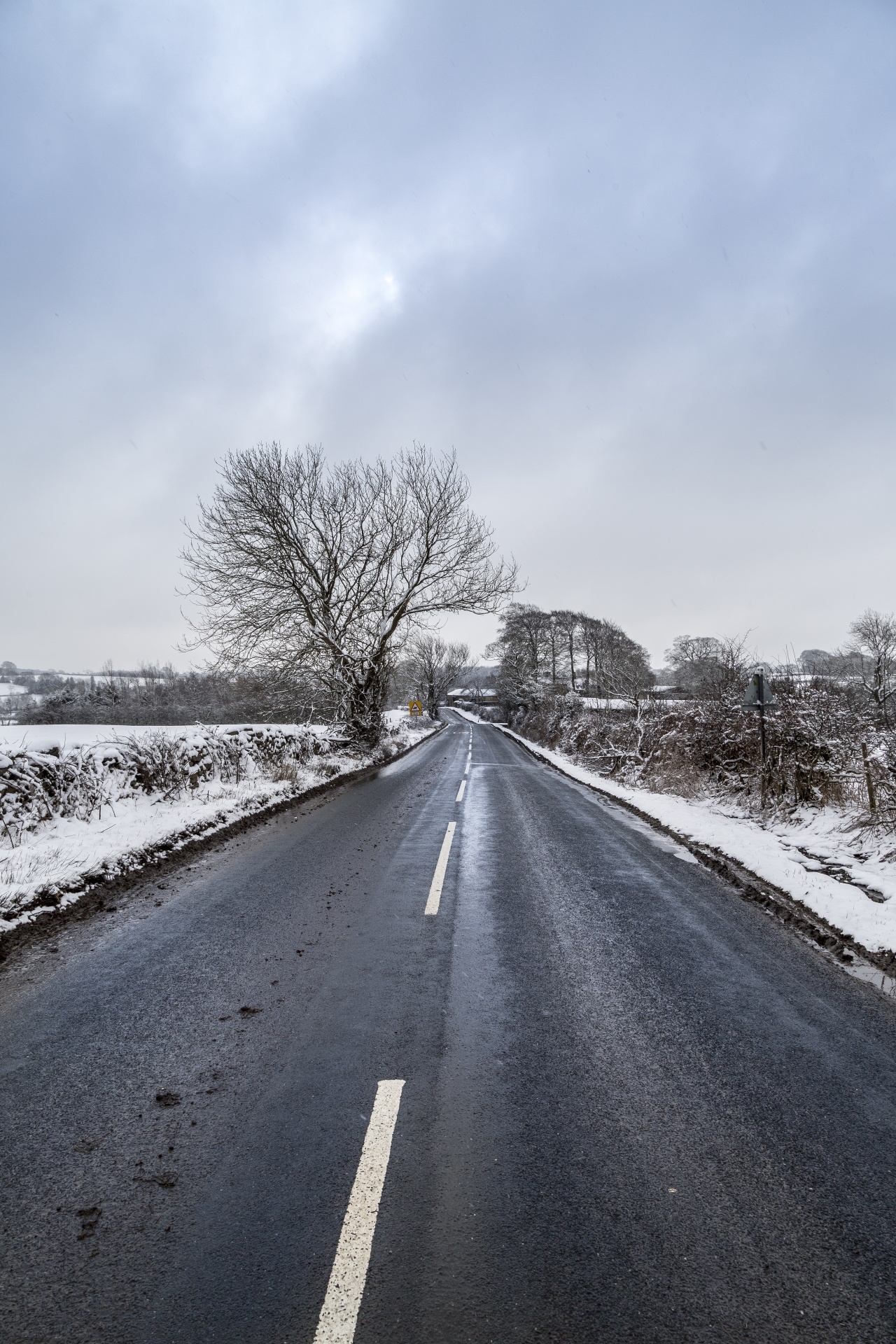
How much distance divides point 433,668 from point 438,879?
227 ft

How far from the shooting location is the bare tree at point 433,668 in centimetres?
7112

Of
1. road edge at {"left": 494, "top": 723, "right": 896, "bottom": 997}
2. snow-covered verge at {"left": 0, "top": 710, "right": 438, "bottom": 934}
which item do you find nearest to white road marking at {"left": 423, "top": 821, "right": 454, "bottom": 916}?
road edge at {"left": 494, "top": 723, "right": 896, "bottom": 997}

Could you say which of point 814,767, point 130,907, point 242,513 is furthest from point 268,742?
point 814,767

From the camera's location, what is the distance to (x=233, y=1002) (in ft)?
13.6

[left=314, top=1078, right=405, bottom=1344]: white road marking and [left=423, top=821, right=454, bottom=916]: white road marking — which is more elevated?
[left=314, top=1078, right=405, bottom=1344]: white road marking

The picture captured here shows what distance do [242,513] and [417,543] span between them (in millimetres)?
6198

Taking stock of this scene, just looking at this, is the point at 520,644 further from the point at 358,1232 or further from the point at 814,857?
the point at 358,1232

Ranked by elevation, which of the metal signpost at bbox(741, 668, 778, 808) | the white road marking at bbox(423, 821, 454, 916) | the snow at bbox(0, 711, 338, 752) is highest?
the metal signpost at bbox(741, 668, 778, 808)

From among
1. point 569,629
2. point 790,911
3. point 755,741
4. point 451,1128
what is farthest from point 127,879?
point 569,629

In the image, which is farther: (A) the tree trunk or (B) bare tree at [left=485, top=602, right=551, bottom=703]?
(B) bare tree at [left=485, top=602, right=551, bottom=703]

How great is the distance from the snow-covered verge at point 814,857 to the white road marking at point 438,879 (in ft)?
11.6

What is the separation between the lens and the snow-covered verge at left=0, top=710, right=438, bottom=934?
21.7ft

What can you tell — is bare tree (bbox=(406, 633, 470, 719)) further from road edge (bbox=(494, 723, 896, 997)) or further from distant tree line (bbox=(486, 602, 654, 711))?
road edge (bbox=(494, 723, 896, 997))

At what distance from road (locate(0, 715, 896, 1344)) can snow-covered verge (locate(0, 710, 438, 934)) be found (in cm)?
137
